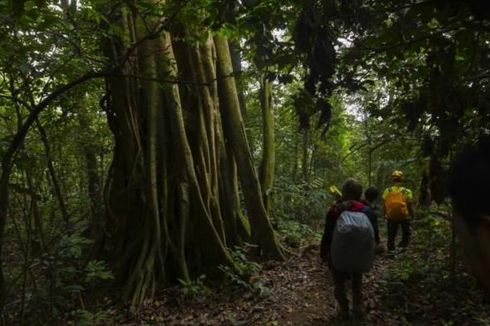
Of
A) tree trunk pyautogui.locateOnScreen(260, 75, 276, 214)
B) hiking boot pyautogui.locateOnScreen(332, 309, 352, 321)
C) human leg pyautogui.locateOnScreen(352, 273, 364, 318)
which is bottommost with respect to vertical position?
hiking boot pyautogui.locateOnScreen(332, 309, 352, 321)

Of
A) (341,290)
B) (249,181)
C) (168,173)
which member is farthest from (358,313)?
(168,173)

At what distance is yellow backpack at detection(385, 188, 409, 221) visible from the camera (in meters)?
7.66

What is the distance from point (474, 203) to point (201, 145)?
5814 mm

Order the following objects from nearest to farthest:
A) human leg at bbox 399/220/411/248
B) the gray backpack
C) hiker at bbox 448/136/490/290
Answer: hiker at bbox 448/136/490/290, the gray backpack, human leg at bbox 399/220/411/248

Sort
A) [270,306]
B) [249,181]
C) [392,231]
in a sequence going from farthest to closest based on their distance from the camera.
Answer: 1. [392,231]
2. [249,181]
3. [270,306]

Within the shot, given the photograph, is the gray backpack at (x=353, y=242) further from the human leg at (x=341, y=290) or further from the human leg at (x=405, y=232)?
the human leg at (x=405, y=232)

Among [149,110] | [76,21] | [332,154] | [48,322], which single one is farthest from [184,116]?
[332,154]

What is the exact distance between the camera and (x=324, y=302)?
5625 millimetres

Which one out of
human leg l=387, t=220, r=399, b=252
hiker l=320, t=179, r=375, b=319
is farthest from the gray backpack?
human leg l=387, t=220, r=399, b=252

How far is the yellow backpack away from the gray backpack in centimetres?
339

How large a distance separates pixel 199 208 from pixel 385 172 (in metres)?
8.21

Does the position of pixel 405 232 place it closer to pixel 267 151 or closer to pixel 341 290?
pixel 267 151

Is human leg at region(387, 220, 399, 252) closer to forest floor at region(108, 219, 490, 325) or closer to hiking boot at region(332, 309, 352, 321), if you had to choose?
forest floor at region(108, 219, 490, 325)

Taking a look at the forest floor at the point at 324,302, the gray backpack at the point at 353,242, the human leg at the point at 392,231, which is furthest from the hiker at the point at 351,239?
the human leg at the point at 392,231
